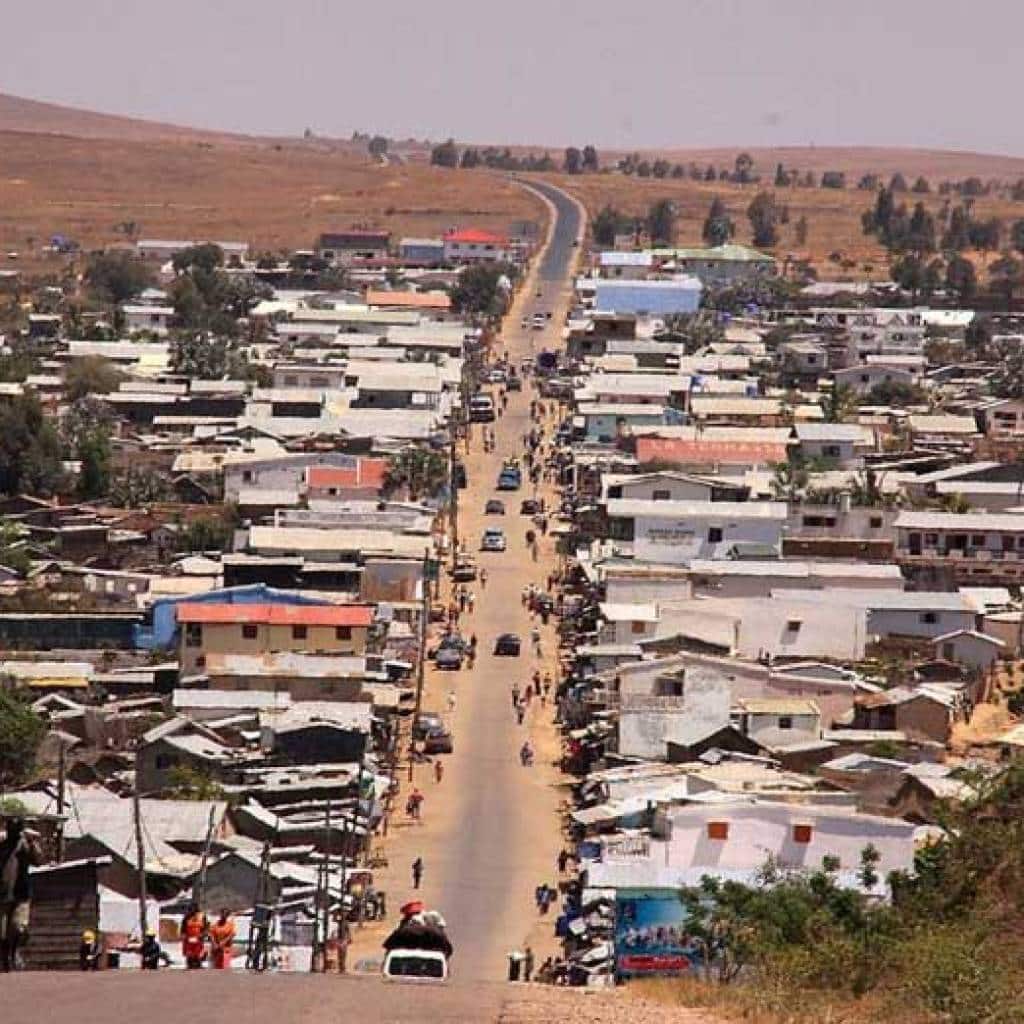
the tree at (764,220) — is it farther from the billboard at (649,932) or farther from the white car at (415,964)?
the white car at (415,964)

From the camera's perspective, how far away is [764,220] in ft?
278

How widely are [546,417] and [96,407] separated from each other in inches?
286

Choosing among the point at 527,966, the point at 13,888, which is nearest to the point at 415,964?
the point at 13,888

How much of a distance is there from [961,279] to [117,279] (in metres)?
19.2

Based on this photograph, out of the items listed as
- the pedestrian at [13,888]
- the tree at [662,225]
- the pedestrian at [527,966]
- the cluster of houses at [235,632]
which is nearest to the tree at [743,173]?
the tree at [662,225]

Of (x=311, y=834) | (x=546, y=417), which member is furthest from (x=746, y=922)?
(x=546, y=417)

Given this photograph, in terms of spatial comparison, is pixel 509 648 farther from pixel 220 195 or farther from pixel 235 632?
pixel 220 195

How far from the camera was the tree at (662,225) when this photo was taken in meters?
82.4

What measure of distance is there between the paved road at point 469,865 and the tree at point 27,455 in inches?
212

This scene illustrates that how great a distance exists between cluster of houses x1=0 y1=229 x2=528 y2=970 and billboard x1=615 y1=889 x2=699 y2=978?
73.1 inches

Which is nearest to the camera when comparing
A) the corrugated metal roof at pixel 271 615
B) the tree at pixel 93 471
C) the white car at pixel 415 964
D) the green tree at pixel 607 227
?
the white car at pixel 415 964

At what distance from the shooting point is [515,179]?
10356 cm

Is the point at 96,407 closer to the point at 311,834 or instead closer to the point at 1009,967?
the point at 311,834

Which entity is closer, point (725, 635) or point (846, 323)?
point (725, 635)
